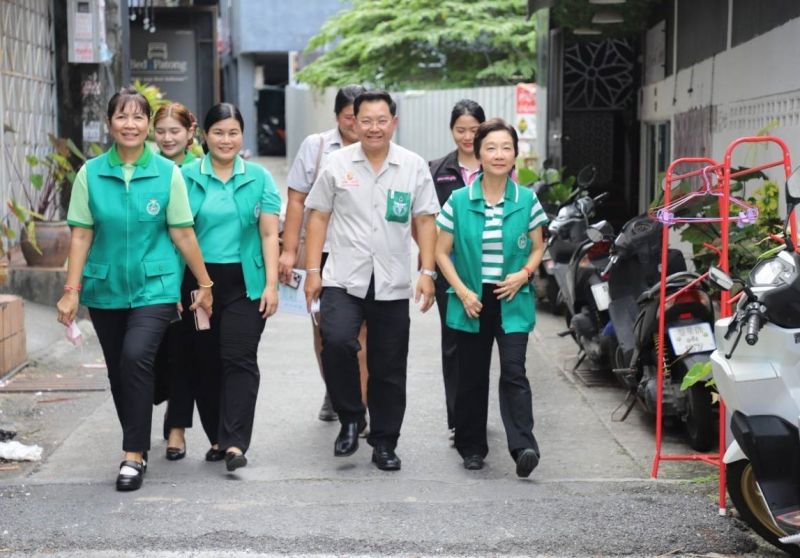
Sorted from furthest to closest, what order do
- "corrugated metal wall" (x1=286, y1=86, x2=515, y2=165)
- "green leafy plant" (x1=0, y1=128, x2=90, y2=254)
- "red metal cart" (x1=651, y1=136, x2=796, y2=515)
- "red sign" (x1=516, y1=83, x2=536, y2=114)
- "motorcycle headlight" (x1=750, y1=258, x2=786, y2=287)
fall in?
"corrugated metal wall" (x1=286, y1=86, x2=515, y2=165)
"red sign" (x1=516, y1=83, x2=536, y2=114)
"green leafy plant" (x1=0, y1=128, x2=90, y2=254)
"red metal cart" (x1=651, y1=136, x2=796, y2=515)
"motorcycle headlight" (x1=750, y1=258, x2=786, y2=287)

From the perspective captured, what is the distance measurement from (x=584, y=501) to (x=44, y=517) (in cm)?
229

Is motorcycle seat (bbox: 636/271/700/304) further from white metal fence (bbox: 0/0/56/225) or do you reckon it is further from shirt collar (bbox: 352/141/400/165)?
white metal fence (bbox: 0/0/56/225)

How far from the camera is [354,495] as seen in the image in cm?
559

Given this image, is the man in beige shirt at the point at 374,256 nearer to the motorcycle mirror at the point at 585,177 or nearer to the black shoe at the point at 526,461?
the black shoe at the point at 526,461

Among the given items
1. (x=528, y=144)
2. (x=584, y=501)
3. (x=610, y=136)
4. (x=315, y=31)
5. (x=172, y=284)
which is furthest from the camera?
(x=315, y=31)

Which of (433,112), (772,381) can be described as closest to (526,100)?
(433,112)

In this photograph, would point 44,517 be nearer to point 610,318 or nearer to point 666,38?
point 610,318

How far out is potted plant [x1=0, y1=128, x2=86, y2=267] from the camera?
10.5 metres

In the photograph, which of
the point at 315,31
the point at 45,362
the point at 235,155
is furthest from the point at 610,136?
the point at 315,31

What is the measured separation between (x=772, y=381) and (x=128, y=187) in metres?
2.95

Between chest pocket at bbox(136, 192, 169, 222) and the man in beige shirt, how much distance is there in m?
0.75

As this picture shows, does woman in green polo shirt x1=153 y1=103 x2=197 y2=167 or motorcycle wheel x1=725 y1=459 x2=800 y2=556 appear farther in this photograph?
woman in green polo shirt x1=153 y1=103 x2=197 y2=167

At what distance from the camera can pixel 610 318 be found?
7785mm

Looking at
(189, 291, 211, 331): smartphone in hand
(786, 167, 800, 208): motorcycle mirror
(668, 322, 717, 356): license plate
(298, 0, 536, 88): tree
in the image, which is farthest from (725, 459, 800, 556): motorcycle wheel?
(298, 0, 536, 88): tree
